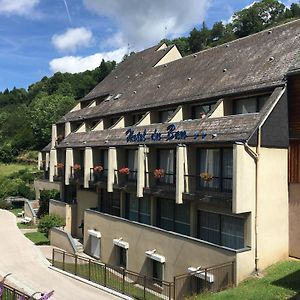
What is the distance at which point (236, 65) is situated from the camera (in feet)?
79.3

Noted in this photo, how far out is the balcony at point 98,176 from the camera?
90.9 feet

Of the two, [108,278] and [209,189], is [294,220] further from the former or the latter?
[108,278]

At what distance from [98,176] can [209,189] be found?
10.9 meters

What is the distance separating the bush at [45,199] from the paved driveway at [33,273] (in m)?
6.13

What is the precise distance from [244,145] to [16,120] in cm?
9308

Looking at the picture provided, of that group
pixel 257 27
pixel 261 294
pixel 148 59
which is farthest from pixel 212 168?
pixel 257 27

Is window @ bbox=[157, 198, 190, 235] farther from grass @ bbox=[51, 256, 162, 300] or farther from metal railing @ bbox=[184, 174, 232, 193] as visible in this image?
grass @ bbox=[51, 256, 162, 300]

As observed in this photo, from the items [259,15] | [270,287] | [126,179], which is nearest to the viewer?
[270,287]

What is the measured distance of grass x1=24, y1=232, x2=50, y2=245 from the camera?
30.4 meters

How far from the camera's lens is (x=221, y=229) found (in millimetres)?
19141

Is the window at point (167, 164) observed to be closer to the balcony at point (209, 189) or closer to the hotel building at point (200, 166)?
the hotel building at point (200, 166)

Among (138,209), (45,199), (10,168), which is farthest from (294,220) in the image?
(10,168)

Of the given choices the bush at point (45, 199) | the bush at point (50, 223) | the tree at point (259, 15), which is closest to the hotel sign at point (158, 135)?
the bush at point (50, 223)

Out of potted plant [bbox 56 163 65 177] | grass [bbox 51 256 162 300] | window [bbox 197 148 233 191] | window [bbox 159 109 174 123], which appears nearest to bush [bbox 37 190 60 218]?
potted plant [bbox 56 163 65 177]
